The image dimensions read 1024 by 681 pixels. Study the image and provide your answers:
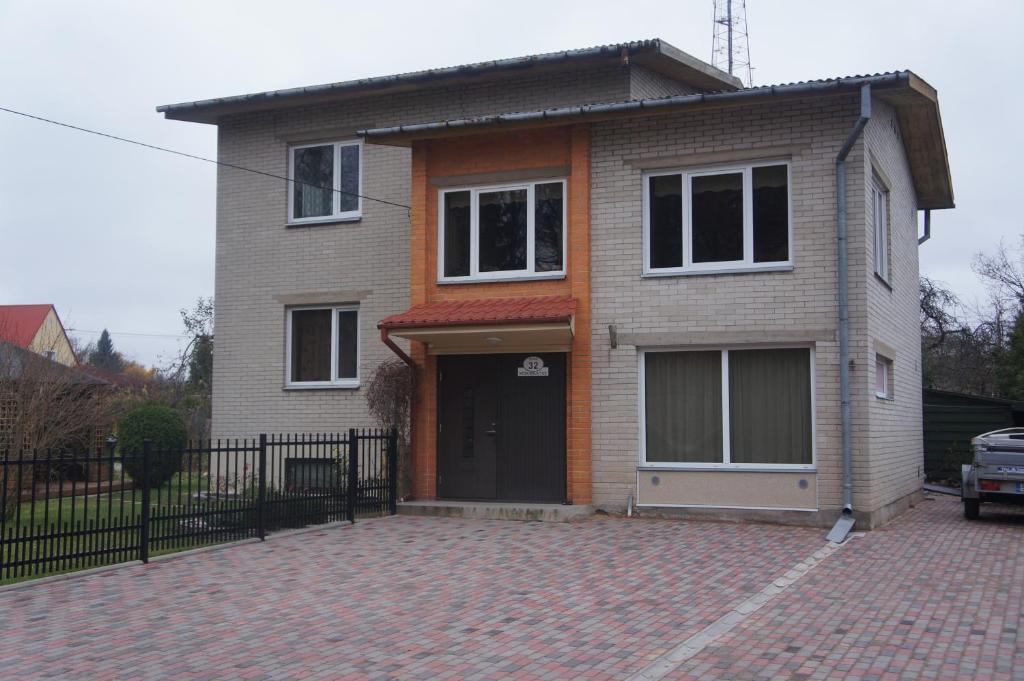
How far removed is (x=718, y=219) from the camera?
14.5 m

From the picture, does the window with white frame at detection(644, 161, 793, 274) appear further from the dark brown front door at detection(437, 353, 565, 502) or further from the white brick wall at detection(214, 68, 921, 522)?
the dark brown front door at detection(437, 353, 565, 502)

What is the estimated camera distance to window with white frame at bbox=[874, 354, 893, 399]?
15.0 meters

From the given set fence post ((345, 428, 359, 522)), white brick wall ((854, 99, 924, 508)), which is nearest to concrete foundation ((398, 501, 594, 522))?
fence post ((345, 428, 359, 522))

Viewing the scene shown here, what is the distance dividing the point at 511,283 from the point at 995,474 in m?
7.60

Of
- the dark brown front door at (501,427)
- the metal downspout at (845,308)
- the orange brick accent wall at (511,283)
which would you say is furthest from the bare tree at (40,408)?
the metal downspout at (845,308)

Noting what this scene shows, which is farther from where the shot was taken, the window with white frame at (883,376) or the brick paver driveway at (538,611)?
the window with white frame at (883,376)

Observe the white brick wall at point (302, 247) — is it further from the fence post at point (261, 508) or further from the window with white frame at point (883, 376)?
the window with white frame at point (883, 376)

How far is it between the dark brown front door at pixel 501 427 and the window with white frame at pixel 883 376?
4.72m

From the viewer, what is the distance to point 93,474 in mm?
22562

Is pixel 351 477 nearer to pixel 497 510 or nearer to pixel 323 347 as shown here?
pixel 497 510

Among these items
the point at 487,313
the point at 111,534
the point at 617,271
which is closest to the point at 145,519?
the point at 111,534

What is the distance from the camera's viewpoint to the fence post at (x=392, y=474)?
591 inches

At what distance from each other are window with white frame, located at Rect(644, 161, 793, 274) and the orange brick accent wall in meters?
1.05

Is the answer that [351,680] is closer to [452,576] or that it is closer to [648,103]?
[452,576]
